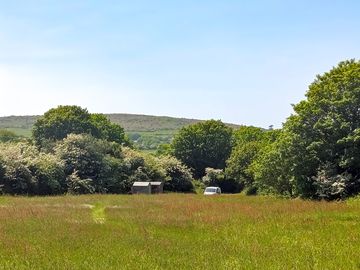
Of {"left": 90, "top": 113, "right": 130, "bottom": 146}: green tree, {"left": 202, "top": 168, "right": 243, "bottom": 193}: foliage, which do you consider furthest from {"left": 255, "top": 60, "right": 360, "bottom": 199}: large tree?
{"left": 90, "top": 113, "right": 130, "bottom": 146}: green tree

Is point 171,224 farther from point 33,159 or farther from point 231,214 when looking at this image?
point 33,159

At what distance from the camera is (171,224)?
23.4 meters

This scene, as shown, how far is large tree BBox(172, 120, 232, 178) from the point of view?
9350 cm

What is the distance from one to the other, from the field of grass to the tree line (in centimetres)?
1153

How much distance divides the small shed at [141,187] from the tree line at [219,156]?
3.01 metres

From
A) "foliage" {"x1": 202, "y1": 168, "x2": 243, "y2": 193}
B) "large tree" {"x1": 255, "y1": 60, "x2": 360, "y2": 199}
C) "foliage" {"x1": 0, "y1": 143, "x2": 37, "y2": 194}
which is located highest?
"large tree" {"x1": 255, "y1": 60, "x2": 360, "y2": 199}

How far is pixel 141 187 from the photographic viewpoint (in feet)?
210

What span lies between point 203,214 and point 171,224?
4.89 m

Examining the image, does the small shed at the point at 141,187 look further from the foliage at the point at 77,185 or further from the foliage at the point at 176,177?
the foliage at the point at 176,177

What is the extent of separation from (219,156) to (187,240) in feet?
252

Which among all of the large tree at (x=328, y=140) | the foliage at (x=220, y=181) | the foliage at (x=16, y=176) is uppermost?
the large tree at (x=328, y=140)

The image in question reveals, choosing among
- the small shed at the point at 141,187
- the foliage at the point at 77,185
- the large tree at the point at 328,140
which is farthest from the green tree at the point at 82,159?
the large tree at the point at 328,140

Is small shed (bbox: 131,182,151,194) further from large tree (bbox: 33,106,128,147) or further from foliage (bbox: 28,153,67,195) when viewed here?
large tree (bbox: 33,106,128,147)

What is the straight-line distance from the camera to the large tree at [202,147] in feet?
307
